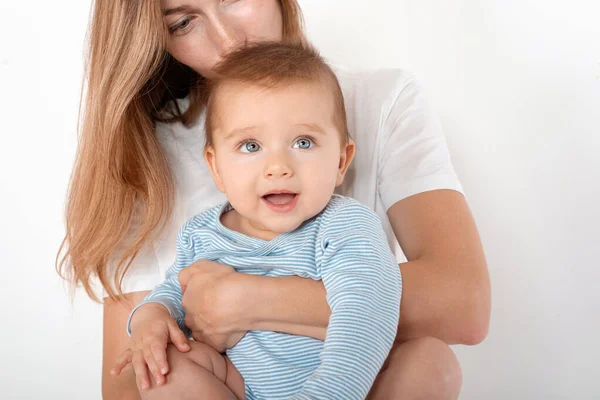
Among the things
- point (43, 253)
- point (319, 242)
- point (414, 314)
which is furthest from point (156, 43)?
point (43, 253)

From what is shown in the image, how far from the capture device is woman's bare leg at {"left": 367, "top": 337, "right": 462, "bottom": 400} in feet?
4.09

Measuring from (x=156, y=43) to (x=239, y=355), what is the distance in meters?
0.77

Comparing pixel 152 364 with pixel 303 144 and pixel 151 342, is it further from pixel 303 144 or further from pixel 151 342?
pixel 303 144

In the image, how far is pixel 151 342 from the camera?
136 cm

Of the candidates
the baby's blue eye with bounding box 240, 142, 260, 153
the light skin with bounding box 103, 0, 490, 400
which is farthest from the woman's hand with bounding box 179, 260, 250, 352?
the baby's blue eye with bounding box 240, 142, 260, 153

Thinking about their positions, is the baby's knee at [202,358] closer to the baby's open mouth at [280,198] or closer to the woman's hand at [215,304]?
the woman's hand at [215,304]

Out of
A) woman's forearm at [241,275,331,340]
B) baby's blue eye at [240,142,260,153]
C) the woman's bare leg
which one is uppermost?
baby's blue eye at [240,142,260,153]

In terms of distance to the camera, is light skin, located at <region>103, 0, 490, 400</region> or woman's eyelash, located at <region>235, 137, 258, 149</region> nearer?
light skin, located at <region>103, 0, 490, 400</region>

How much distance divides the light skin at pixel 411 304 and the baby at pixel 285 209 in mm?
41

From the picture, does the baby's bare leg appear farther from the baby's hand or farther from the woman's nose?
the woman's nose

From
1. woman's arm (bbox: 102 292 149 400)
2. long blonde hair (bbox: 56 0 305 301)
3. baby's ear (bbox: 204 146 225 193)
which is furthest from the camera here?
woman's arm (bbox: 102 292 149 400)

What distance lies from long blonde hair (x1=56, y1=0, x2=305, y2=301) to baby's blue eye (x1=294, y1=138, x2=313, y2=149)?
440 millimetres

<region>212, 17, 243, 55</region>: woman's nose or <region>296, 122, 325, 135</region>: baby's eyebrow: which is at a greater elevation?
<region>212, 17, 243, 55</region>: woman's nose

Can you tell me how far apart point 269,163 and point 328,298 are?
28 cm
